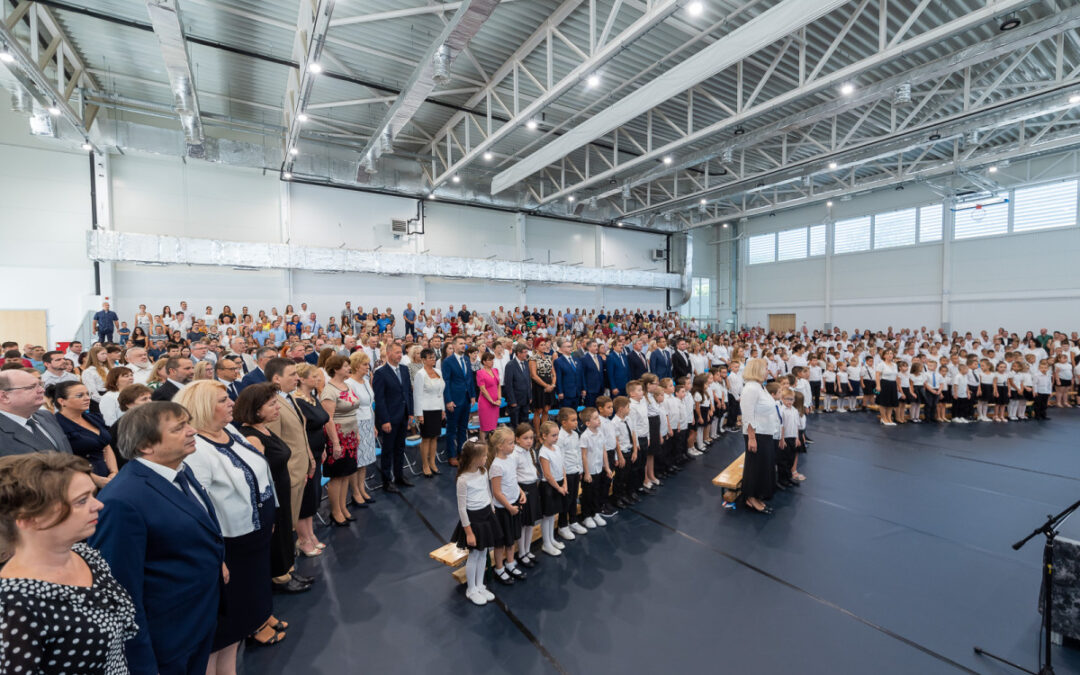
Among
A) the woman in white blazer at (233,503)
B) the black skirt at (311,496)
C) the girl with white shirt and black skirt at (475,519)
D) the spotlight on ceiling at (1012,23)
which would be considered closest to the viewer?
the woman in white blazer at (233,503)

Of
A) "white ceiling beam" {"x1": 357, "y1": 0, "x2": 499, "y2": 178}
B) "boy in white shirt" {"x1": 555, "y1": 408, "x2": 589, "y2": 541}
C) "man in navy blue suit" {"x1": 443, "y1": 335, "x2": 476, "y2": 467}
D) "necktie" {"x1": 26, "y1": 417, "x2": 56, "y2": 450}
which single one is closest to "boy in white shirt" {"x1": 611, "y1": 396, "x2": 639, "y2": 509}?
"boy in white shirt" {"x1": 555, "y1": 408, "x2": 589, "y2": 541}

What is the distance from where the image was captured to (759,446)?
4941 millimetres

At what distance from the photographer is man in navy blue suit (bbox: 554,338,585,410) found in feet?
24.3

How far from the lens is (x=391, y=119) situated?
9117 mm

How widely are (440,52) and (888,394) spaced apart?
1049 centimetres

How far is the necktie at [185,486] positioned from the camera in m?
1.84

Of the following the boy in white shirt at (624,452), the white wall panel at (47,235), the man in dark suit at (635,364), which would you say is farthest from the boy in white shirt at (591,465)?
the white wall panel at (47,235)

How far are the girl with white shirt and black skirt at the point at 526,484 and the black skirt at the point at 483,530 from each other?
301 mm

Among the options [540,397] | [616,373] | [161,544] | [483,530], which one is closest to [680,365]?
[616,373]

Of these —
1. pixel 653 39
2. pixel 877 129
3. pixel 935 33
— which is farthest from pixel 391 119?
pixel 877 129

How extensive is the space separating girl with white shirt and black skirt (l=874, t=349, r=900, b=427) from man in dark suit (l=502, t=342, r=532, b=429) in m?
7.62

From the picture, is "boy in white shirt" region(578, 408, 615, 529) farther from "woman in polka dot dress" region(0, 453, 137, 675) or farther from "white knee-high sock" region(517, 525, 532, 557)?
"woman in polka dot dress" region(0, 453, 137, 675)

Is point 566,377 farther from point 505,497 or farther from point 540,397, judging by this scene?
point 505,497

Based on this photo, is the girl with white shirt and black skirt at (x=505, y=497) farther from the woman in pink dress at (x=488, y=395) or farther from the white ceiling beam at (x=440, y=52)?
the white ceiling beam at (x=440, y=52)
